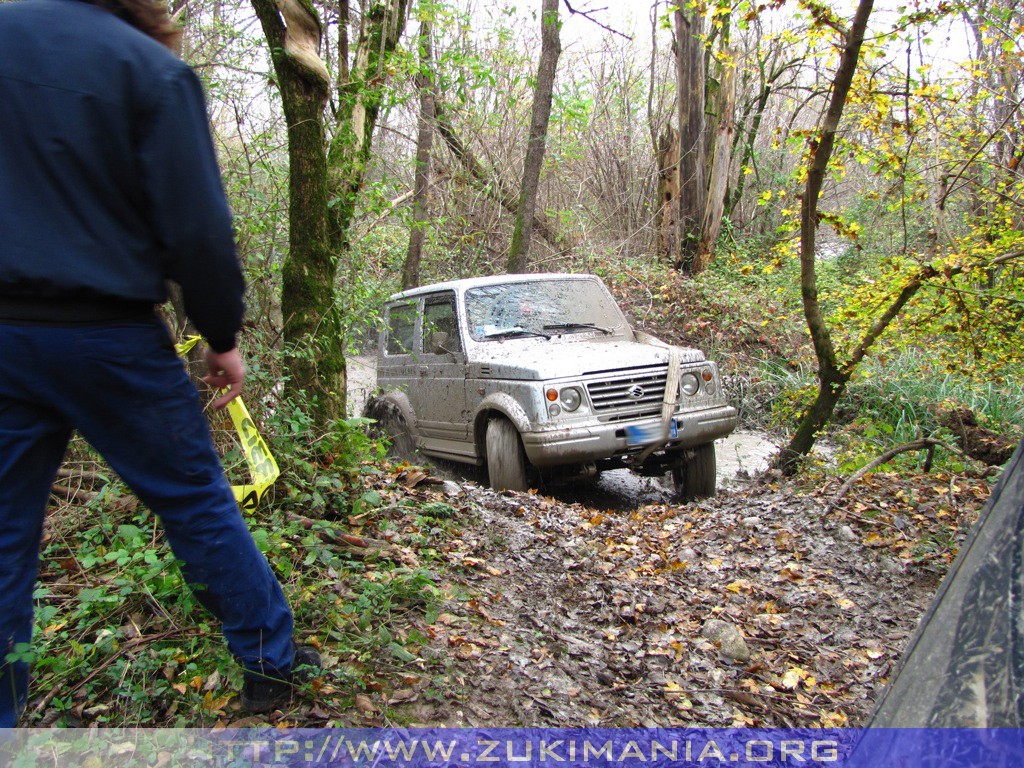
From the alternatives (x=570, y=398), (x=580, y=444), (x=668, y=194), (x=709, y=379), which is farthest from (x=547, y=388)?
(x=668, y=194)

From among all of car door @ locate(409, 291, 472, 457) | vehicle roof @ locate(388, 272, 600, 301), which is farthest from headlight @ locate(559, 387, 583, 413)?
vehicle roof @ locate(388, 272, 600, 301)

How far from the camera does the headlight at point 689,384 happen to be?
5926 millimetres

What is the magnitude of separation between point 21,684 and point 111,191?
129cm

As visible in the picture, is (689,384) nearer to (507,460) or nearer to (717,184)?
(507,460)

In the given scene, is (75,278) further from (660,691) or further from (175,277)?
(660,691)

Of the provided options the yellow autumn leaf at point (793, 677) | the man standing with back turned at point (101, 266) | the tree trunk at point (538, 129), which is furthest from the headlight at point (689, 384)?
the tree trunk at point (538, 129)

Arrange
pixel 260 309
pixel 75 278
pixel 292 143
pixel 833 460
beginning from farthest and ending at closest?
pixel 833 460 → pixel 260 309 → pixel 292 143 → pixel 75 278

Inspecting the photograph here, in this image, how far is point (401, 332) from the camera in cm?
779

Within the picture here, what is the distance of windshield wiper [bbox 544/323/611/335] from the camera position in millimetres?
6695

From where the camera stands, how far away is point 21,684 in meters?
1.91

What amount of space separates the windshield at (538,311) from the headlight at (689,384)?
3.56 ft

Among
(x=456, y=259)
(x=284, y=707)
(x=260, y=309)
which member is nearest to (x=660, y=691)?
(x=284, y=707)

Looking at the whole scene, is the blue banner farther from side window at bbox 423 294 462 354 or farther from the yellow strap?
side window at bbox 423 294 462 354

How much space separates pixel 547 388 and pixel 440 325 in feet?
5.99
